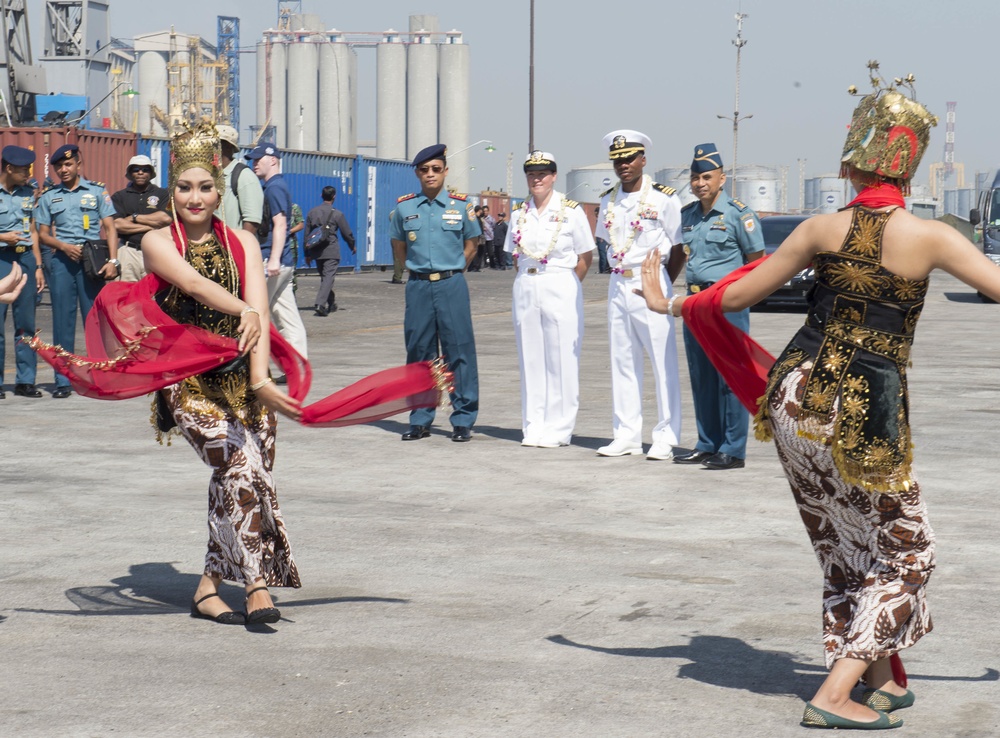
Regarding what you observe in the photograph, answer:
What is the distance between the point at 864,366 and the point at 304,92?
15135 cm

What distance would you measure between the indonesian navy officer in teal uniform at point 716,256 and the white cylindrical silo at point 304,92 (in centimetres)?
14203

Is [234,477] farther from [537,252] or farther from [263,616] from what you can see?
[537,252]

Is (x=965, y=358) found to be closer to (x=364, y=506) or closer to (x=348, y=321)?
(x=348, y=321)

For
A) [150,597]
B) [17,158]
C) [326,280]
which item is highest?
[17,158]

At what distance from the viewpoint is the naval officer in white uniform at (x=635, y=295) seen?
952 centimetres

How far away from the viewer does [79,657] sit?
5141 millimetres

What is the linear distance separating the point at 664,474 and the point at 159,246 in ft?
13.9

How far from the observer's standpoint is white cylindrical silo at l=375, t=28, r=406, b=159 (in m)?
150

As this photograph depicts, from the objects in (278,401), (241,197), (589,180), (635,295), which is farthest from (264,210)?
(589,180)

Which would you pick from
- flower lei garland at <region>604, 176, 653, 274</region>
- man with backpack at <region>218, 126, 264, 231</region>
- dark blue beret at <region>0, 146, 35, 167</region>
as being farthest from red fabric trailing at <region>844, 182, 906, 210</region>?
dark blue beret at <region>0, 146, 35, 167</region>

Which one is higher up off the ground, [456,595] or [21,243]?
[21,243]

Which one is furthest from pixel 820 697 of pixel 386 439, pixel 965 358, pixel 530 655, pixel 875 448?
pixel 965 358

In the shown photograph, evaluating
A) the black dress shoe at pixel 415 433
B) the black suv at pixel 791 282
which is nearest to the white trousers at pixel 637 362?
the black dress shoe at pixel 415 433

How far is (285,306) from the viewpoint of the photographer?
1184cm
